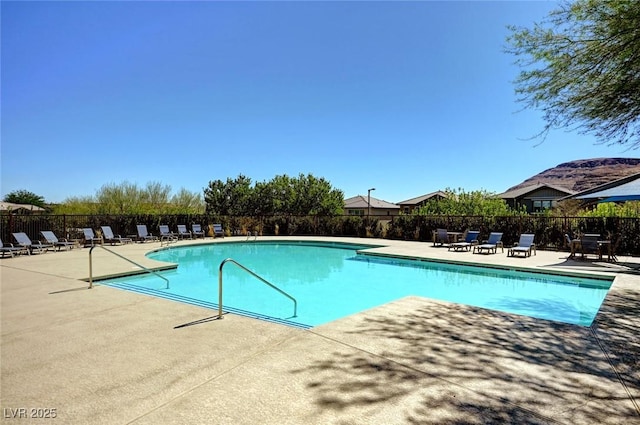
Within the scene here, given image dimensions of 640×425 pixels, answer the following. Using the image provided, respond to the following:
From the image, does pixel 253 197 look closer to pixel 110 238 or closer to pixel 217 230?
pixel 217 230

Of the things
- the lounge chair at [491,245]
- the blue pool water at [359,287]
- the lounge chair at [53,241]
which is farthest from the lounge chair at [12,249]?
the lounge chair at [491,245]

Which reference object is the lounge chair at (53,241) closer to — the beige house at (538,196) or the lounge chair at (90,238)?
the lounge chair at (90,238)

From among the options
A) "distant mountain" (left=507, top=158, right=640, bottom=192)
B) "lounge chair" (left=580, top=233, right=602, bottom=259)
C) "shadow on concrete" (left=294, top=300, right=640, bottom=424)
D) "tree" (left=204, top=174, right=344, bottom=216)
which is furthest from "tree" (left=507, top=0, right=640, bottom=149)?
"distant mountain" (left=507, top=158, right=640, bottom=192)

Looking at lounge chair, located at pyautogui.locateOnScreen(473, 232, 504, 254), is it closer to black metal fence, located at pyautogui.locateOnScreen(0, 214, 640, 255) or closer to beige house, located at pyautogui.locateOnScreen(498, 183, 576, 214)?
black metal fence, located at pyautogui.locateOnScreen(0, 214, 640, 255)

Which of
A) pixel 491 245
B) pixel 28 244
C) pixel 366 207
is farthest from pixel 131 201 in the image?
pixel 366 207

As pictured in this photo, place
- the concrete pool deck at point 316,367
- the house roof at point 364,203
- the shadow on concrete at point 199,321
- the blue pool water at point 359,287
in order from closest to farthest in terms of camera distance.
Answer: the concrete pool deck at point 316,367 < the shadow on concrete at point 199,321 < the blue pool water at point 359,287 < the house roof at point 364,203

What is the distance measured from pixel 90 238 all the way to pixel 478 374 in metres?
15.9

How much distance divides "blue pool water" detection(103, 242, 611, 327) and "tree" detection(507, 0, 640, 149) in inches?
134

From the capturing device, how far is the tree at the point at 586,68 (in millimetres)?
4684

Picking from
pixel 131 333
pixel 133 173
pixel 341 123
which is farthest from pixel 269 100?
pixel 131 333

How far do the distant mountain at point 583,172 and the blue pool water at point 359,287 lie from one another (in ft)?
328

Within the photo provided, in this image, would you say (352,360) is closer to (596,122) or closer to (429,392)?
(429,392)

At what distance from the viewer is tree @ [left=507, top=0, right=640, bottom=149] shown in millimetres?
4684

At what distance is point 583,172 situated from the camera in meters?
103
